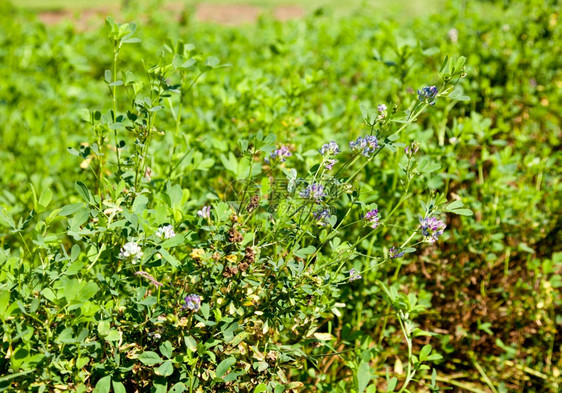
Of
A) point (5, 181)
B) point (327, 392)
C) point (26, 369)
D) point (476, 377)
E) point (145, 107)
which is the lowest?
point (476, 377)

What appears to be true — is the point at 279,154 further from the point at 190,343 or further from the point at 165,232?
the point at 190,343

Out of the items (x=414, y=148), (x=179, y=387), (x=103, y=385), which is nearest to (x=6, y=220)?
(x=103, y=385)

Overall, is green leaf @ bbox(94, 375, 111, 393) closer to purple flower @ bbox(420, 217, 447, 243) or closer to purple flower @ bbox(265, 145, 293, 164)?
purple flower @ bbox(265, 145, 293, 164)

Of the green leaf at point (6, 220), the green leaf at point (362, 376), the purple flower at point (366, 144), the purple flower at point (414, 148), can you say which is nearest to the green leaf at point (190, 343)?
the green leaf at point (362, 376)

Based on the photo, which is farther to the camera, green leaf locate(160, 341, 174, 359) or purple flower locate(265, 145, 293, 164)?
purple flower locate(265, 145, 293, 164)

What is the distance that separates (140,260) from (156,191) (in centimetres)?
59

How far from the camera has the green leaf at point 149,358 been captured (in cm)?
140

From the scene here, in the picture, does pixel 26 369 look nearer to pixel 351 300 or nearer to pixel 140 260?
pixel 140 260

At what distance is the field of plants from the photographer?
4.79 ft

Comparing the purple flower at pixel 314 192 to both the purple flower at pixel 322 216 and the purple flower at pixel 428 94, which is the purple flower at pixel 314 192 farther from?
the purple flower at pixel 428 94

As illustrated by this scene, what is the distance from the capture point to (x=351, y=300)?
2.14 metres

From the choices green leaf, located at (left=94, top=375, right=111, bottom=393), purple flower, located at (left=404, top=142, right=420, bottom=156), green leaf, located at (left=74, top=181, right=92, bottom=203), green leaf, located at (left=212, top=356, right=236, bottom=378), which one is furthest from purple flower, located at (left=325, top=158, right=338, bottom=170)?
green leaf, located at (left=94, top=375, right=111, bottom=393)

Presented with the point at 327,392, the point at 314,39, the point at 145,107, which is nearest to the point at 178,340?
the point at 327,392

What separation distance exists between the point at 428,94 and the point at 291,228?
0.56 meters
